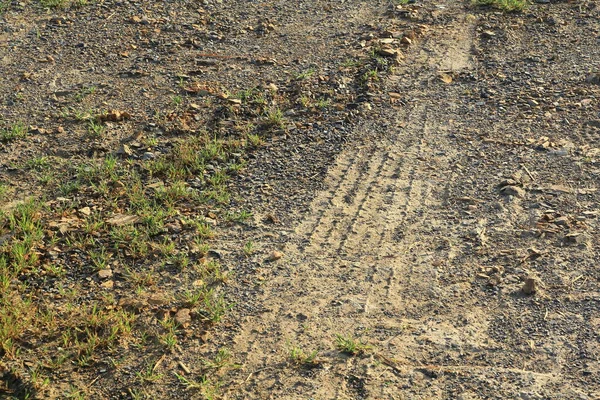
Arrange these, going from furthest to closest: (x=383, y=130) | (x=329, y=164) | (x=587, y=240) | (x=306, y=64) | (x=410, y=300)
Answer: (x=306, y=64), (x=383, y=130), (x=329, y=164), (x=587, y=240), (x=410, y=300)

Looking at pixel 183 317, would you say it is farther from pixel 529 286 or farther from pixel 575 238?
pixel 575 238

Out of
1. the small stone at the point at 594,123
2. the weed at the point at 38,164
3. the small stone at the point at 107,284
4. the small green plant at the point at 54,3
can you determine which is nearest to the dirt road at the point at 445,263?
the small stone at the point at 594,123

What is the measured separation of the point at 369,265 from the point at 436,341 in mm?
636

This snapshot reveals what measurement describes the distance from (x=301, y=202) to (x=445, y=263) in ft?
3.19

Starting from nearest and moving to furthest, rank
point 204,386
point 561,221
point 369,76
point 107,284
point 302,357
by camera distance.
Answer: point 204,386 < point 302,357 < point 107,284 < point 561,221 < point 369,76

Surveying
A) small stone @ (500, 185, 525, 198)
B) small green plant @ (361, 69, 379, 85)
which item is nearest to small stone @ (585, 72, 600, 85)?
small green plant @ (361, 69, 379, 85)

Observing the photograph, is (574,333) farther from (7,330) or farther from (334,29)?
(334,29)

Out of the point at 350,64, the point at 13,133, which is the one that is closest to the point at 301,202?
the point at 350,64

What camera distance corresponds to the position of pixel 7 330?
11.8 ft

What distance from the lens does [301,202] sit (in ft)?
15.2

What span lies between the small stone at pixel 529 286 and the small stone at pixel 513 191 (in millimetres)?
825

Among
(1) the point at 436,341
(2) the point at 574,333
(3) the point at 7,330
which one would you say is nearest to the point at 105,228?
(3) the point at 7,330

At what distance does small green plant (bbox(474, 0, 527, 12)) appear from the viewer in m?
6.98

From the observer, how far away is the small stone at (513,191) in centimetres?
459
